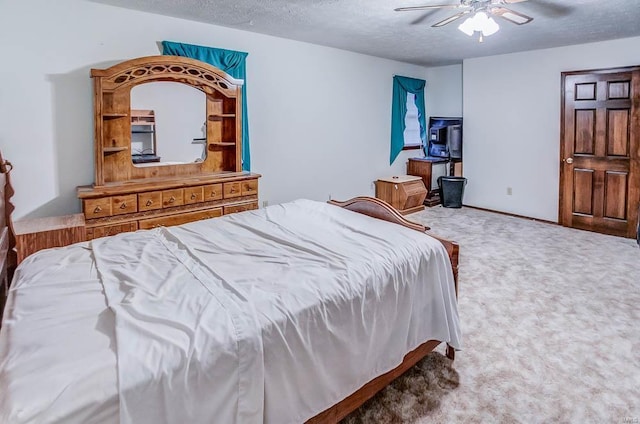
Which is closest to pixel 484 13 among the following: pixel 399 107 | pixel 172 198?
pixel 172 198

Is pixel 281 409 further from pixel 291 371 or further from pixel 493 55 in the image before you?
pixel 493 55

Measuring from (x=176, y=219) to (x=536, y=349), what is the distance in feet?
9.99

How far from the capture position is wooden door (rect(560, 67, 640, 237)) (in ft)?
15.8

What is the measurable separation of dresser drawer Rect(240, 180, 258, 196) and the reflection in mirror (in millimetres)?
526

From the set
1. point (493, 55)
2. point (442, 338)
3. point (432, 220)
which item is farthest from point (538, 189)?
point (442, 338)

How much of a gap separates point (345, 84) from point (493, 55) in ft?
7.82

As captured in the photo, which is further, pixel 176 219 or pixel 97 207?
pixel 176 219

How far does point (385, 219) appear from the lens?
2635mm

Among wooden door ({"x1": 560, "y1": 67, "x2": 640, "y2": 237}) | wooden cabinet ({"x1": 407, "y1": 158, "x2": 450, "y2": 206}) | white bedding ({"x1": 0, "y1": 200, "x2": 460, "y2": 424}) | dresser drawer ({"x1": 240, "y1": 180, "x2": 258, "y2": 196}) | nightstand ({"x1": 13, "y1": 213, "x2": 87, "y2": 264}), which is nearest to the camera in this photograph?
white bedding ({"x1": 0, "y1": 200, "x2": 460, "y2": 424})

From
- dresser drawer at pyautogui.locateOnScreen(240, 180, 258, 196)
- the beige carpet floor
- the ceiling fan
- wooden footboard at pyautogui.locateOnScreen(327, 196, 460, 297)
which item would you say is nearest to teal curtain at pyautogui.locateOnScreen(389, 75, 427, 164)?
the beige carpet floor

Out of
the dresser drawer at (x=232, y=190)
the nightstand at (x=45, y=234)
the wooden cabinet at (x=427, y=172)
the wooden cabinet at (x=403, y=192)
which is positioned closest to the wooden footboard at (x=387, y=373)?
the dresser drawer at (x=232, y=190)

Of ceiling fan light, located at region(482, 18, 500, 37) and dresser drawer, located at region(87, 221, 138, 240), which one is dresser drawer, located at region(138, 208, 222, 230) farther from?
ceiling fan light, located at region(482, 18, 500, 37)

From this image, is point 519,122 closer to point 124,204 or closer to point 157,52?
point 157,52

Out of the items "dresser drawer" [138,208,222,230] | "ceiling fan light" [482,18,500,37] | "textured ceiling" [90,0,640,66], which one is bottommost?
"dresser drawer" [138,208,222,230]
